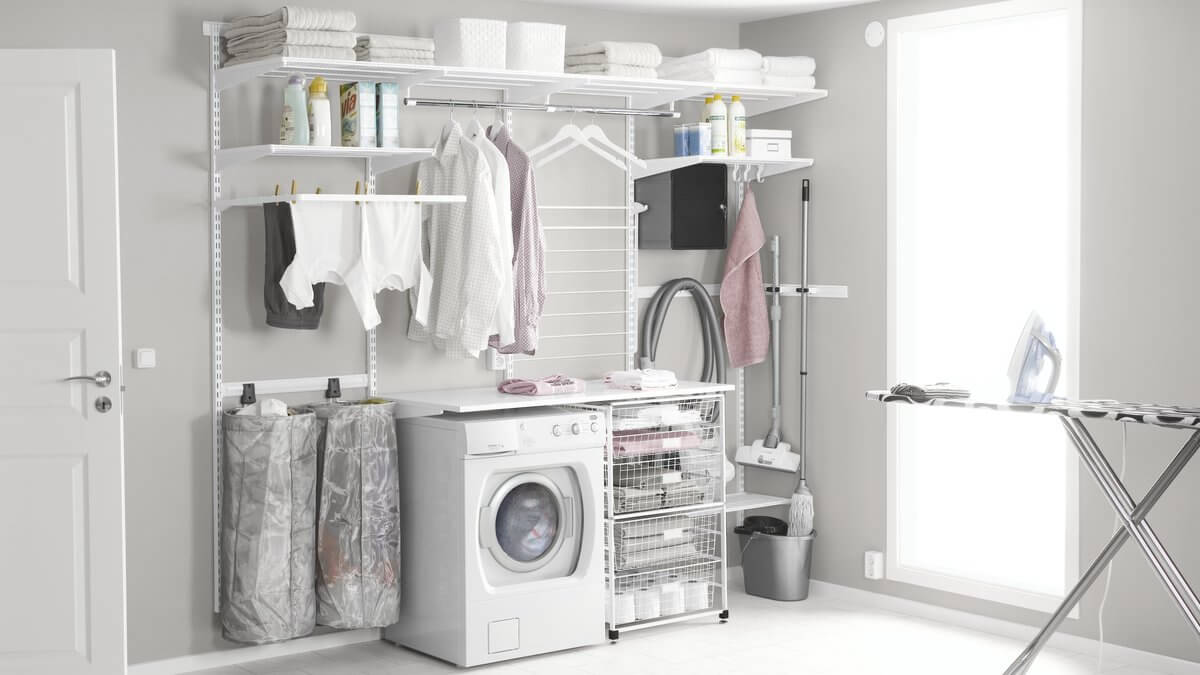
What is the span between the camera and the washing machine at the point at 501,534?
461cm

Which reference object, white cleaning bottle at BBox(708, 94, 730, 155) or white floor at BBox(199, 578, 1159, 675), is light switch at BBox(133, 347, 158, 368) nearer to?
white floor at BBox(199, 578, 1159, 675)

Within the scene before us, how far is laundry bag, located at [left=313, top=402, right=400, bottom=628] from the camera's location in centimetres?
464

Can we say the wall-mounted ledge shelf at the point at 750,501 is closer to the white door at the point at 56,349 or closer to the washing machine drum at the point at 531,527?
the washing machine drum at the point at 531,527

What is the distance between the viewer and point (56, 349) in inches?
159

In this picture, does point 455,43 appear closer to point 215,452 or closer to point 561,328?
point 561,328

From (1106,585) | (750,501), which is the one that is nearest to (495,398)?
(750,501)

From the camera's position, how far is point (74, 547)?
410 centimetres

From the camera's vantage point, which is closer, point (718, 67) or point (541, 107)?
point (541, 107)

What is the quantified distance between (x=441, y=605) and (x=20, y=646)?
137cm

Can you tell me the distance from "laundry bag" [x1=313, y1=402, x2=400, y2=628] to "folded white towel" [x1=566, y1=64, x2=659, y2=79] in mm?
1523

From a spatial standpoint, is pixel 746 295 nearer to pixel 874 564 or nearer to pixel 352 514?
pixel 874 564

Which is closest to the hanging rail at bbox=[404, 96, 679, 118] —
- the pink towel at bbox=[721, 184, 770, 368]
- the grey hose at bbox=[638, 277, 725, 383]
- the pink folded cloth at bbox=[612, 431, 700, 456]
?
the pink towel at bbox=[721, 184, 770, 368]

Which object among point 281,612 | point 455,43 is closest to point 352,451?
point 281,612

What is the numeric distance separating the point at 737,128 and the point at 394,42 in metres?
1.55
